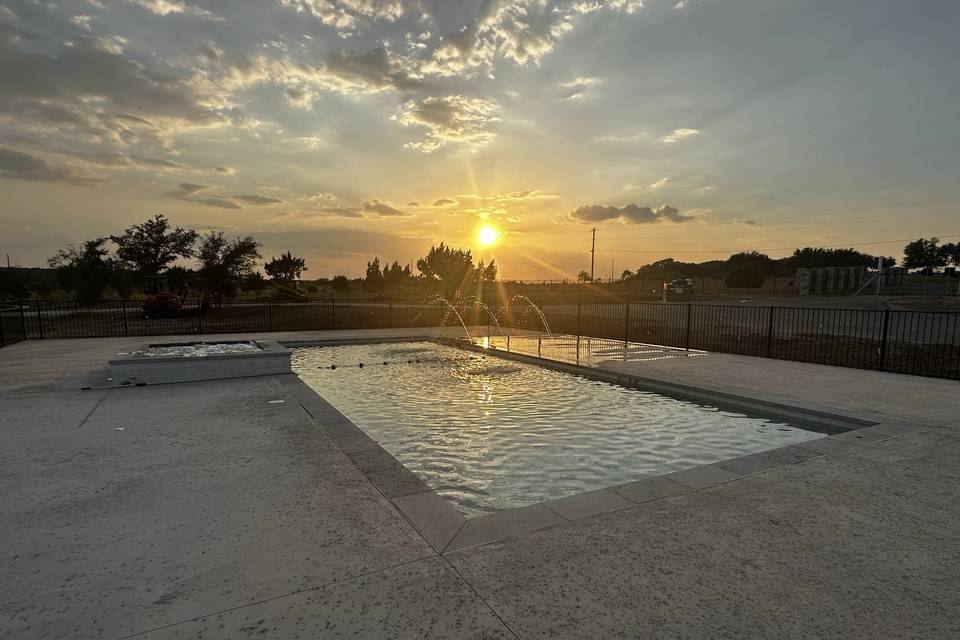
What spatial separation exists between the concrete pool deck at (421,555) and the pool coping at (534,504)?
77 mm

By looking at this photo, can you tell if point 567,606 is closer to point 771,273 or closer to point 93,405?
point 93,405

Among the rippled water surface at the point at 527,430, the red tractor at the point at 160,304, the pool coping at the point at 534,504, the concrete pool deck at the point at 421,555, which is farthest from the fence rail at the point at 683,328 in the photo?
the concrete pool deck at the point at 421,555

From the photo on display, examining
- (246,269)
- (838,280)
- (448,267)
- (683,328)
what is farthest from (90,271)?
(838,280)

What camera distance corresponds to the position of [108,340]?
50.8ft

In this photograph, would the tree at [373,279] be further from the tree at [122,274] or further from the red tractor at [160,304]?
the red tractor at [160,304]

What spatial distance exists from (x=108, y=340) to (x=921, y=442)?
20531 millimetres

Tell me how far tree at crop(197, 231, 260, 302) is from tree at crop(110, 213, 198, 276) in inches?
486

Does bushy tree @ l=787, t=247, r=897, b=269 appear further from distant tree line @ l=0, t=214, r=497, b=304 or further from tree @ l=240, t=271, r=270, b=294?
tree @ l=240, t=271, r=270, b=294

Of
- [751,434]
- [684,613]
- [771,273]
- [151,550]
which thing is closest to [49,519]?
[151,550]

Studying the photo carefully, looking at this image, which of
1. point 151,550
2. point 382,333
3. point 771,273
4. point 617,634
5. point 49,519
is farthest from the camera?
point 771,273

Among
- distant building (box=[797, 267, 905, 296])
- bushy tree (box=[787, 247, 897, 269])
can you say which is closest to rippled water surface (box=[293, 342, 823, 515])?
distant building (box=[797, 267, 905, 296])

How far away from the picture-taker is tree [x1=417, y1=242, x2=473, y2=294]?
195 feet

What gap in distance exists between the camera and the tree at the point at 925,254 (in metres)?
82.7

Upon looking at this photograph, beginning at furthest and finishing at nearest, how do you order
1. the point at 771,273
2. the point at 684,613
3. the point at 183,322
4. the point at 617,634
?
the point at 771,273, the point at 183,322, the point at 684,613, the point at 617,634
